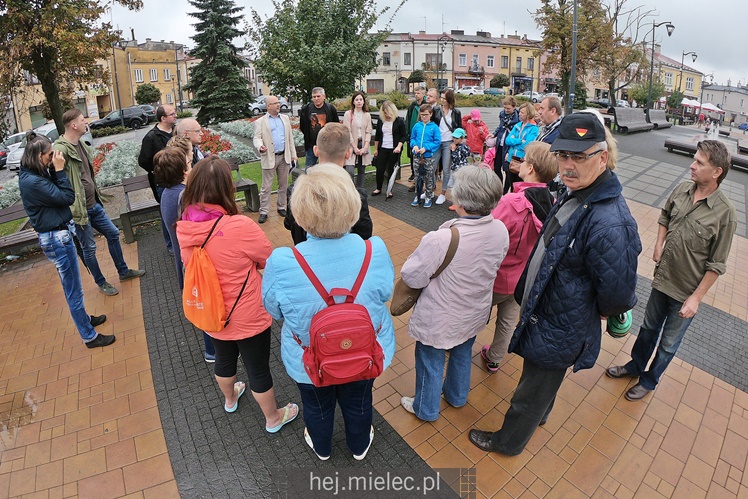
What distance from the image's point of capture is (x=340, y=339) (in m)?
2.11

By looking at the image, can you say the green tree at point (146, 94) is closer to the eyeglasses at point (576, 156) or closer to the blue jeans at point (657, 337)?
the blue jeans at point (657, 337)

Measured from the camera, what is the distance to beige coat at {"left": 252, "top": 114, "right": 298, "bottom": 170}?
21.8 feet

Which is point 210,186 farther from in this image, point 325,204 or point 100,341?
point 100,341

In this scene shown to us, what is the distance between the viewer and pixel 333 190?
2.12m

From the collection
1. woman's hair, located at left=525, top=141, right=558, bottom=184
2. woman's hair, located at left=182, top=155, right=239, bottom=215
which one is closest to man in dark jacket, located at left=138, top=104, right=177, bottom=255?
woman's hair, located at left=182, top=155, right=239, bottom=215

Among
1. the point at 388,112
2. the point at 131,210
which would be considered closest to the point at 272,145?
the point at 388,112

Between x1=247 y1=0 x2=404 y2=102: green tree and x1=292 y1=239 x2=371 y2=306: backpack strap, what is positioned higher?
x1=247 y1=0 x2=404 y2=102: green tree

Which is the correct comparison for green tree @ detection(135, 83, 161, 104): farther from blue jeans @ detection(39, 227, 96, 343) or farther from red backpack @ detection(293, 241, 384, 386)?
red backpack @ detection(293, 241, 384, 386)

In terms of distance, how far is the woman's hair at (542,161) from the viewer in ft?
11.0

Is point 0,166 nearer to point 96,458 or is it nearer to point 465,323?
point 96,458

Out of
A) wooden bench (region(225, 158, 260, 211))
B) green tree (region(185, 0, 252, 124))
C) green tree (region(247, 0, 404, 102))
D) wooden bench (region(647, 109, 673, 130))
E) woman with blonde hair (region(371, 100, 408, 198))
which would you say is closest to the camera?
wooden bench (region(225, 158, 260, 211))

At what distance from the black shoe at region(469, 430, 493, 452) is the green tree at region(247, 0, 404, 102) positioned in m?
10.8

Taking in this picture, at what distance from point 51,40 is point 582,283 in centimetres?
1058

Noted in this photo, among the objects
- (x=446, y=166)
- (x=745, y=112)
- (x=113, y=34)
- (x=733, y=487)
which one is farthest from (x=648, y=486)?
(x=745, y=112)
